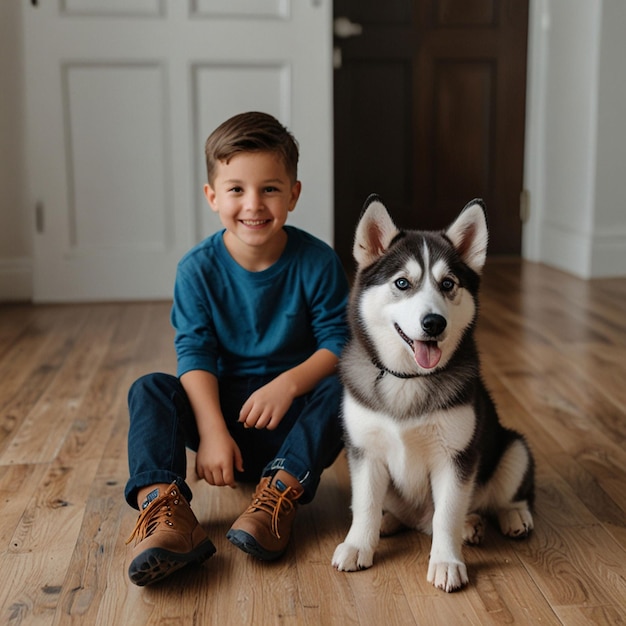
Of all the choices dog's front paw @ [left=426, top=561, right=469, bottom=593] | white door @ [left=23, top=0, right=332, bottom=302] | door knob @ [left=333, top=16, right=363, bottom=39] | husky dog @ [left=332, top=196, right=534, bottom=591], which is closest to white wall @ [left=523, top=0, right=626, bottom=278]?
door knob @ [left=333, top=16, right=363, bottom=39]

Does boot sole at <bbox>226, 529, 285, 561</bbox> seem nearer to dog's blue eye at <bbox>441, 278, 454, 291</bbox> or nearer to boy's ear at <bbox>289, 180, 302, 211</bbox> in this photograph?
dog's blue eye at <bbox>441, 278, 454, 291</bbox>

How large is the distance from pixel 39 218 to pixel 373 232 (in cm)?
268

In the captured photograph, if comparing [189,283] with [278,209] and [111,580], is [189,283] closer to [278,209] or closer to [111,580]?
[278,209]

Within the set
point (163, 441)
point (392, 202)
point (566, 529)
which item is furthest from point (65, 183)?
point (566, 529)

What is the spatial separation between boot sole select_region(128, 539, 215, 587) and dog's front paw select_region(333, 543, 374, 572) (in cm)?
26

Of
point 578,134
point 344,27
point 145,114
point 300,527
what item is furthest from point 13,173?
point 300,527

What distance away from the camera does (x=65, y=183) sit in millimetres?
3791

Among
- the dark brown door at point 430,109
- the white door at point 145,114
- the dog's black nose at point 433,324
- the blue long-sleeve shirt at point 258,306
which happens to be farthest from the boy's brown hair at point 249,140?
the dark brown door at point 430,109

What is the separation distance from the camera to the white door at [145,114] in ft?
12.1

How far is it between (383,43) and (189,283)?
3075 mm

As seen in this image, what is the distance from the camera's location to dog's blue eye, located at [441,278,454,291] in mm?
1402

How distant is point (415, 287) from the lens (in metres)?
1.39

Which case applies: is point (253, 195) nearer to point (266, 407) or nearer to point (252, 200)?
point (252, 200)

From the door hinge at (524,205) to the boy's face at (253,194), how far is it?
322 cm
